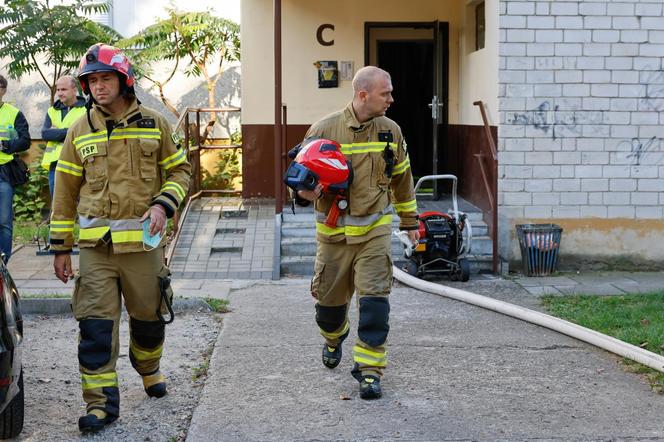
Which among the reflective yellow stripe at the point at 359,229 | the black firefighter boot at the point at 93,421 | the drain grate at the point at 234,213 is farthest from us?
the drain grate at the point at 234,213

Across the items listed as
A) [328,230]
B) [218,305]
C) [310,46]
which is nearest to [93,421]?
[328,230]

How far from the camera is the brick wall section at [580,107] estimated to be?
9.91 m

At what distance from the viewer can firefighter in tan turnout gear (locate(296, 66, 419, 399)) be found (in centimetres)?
564

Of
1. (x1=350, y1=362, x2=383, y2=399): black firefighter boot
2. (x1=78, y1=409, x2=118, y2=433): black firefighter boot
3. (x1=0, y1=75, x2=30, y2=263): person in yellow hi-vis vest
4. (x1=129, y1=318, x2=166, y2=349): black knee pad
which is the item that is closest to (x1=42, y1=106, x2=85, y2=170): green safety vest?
(x1=0, y1=75, x2=30, y2=263): person in yellow hi-vis vest

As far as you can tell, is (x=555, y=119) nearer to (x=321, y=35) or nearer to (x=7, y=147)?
(x=321, y=35)

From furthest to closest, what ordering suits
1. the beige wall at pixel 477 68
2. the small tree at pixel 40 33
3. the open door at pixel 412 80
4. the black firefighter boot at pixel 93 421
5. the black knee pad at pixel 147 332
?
the open door at pixel 412 80 < the small tree at pixel 40 33 < the beige wall at pixel 477 68 < the black knee pad at pixel 147 332 < the black firefighter boot at pixel 93 421

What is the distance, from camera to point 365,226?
18.8ft

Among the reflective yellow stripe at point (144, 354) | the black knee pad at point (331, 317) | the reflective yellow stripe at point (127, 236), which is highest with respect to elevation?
the reflective yellow stripe at point (127, 236)

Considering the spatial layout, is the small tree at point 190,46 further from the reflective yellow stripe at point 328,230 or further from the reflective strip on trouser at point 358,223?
the reflective strip on trouser at point 358,223

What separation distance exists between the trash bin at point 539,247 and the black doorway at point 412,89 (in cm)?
537

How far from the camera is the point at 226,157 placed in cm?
1416

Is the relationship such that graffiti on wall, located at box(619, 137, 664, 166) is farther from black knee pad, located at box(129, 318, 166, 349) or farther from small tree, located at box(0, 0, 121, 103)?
small tree, located at box(0, 0, 121, 103)

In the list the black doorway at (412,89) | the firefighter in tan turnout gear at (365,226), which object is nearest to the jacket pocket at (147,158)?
the firefighter in tan turnout gear at (365,226)

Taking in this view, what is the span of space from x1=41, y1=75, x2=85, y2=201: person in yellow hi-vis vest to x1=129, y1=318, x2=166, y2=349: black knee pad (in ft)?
15.5
